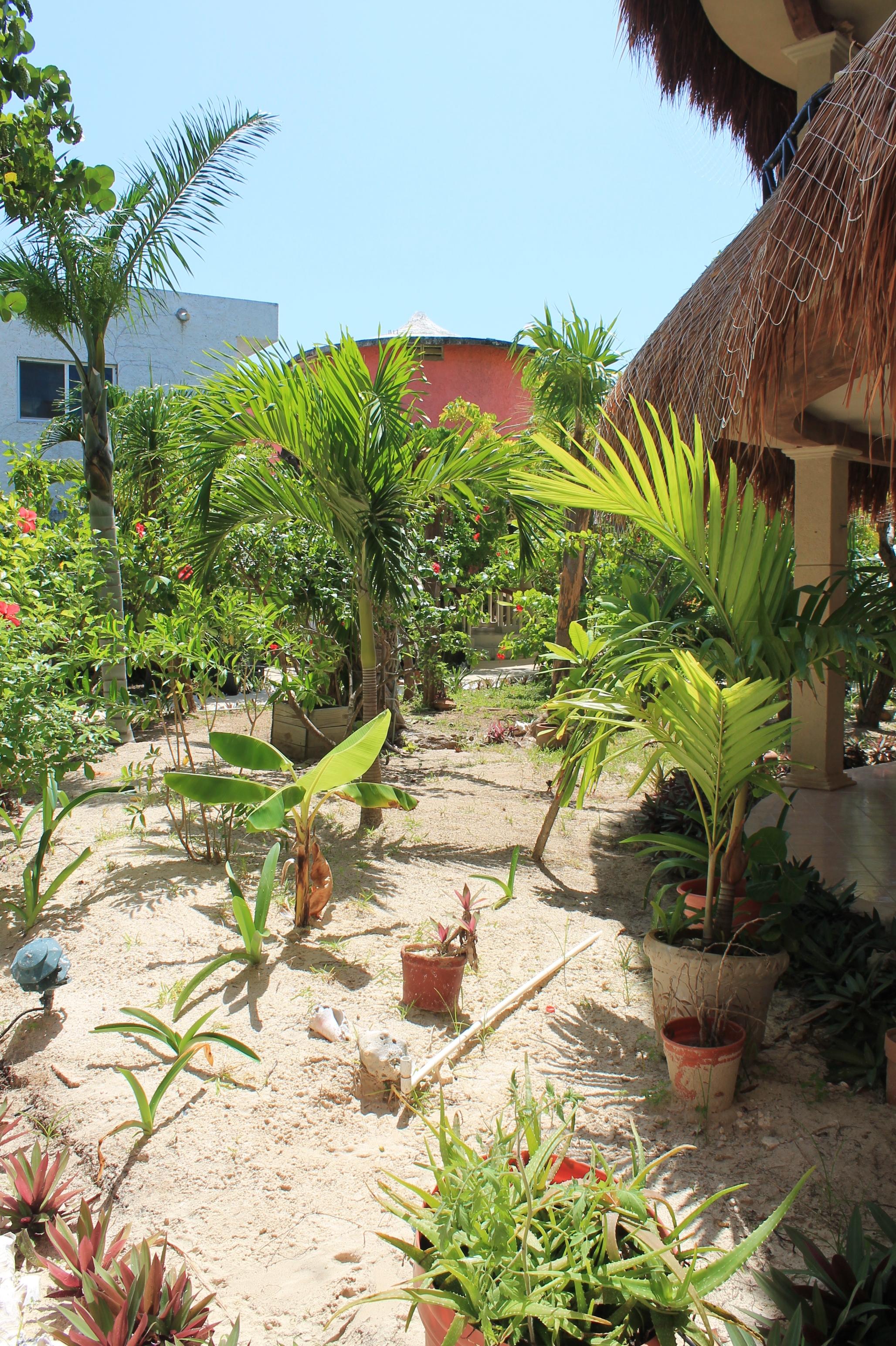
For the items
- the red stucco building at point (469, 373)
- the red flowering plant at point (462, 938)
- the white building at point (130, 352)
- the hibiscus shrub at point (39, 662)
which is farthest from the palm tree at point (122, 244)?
the red stucco building at point (469, 373)

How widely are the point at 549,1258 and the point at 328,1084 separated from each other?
1352 millimetres

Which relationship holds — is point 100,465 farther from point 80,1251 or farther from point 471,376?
point 471,376

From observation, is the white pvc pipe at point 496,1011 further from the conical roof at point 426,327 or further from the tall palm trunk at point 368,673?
the conical roof at point 426,327

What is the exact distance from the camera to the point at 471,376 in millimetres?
17578

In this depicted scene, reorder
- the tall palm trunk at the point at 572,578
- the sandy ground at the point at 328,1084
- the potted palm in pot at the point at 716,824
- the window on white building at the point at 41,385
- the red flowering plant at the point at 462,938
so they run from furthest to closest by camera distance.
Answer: the window on white building at the point at 41,385
the tall palm trunk at the point at 572,578
the red flowering plant at the point at 462,938
the potted palm in pot at the point at 716,824
the sandy ground at the point at 328,1084

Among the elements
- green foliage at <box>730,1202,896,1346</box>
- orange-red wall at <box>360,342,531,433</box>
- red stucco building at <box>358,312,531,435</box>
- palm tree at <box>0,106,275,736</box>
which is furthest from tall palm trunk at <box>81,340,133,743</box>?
orange-red wall at <box>360,342,531,433</box>

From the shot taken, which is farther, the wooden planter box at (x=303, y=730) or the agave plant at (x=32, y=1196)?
the wooden planter box at (x=303, y=730)

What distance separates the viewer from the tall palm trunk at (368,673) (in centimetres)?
547

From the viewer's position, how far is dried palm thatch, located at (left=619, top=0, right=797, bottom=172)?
568 cm

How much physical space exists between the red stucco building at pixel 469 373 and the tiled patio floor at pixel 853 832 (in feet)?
41.1

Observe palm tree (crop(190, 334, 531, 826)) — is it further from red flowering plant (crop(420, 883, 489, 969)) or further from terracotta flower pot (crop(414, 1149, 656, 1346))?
terracotta flower pot (crop(414, 1149, 656, 1346))

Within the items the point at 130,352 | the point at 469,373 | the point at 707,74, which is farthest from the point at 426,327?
the point at 707,74

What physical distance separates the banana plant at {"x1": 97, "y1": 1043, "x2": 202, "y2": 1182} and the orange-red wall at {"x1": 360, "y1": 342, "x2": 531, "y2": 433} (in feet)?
52.6

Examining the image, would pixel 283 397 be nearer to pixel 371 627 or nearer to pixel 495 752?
pixel 371 627
